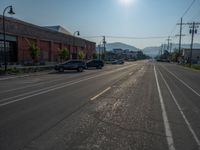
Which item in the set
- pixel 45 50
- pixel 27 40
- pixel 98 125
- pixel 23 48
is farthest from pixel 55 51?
pixel 98 125

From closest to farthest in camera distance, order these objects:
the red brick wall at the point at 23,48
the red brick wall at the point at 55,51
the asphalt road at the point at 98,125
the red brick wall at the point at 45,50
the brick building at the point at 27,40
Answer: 1. the asphalt road at the point at 98,125
2. the brick building at the point at 27,40
3. the red brick wall at the point at 23,48
4. the red brick wall at the point at 45,50
5. the red brick wall at the point at 55,51

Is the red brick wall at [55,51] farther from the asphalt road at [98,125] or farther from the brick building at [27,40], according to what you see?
the asphalt road at [98,125]

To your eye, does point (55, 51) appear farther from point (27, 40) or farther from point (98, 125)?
point (98, 125)

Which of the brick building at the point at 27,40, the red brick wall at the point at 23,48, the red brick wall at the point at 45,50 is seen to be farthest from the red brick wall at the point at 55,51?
the red brick wall at the point at 23,48

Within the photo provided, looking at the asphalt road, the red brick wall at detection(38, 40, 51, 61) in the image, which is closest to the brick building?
the red brick wall at detection(38, 40, 51, 61)

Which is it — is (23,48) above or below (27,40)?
below

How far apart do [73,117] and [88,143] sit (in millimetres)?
2485

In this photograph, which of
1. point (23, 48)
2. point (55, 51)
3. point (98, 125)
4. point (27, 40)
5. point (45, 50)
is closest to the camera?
point (98, 125)

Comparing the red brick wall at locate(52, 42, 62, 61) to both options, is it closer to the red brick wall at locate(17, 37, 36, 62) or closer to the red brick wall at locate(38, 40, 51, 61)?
the red brick wall at locate(38, 40, 51, 61)

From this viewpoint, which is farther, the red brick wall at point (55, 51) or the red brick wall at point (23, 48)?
the red brick wall at point (55, 51)

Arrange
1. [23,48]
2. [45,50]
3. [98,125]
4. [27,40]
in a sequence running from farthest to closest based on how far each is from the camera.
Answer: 1. [45,50]
2. [27,40]
3. [23,48]
4. [98,125]

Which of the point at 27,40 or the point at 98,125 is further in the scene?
the point at 27,40

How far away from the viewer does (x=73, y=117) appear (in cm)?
815

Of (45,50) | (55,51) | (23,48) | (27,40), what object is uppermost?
(27,40)
